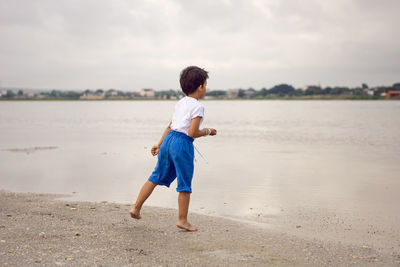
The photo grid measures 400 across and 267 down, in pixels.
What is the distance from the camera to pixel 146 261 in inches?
144

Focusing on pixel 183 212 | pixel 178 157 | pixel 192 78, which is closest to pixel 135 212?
pixel 183 212

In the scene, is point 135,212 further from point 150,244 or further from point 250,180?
point 250,180

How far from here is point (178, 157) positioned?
455 centimetres

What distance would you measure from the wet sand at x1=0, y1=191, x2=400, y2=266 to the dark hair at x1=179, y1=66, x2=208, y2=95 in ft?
5.27

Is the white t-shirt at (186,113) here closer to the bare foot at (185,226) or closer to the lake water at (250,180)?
the bare foot at (185,226)

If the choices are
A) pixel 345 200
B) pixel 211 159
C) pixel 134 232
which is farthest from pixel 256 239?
pixel 211 159

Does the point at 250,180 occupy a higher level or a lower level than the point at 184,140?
lower

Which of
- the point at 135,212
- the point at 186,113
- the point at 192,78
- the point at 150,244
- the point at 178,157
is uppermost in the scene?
the point at 192,78

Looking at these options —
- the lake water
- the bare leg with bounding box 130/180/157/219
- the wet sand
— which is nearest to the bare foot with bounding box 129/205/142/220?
the bare leg with bounding box 130/180/157/219

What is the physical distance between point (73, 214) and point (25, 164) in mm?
6189

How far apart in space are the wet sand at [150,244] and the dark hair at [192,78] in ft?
5.27

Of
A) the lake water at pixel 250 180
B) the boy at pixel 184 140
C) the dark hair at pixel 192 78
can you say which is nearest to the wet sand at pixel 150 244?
the boy at pixel 184 140

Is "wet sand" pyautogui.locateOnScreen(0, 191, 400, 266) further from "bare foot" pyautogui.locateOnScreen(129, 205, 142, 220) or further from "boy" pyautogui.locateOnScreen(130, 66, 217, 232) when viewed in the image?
"boy" pyautogui.locateOnScreen(130, 66, 217, 232)

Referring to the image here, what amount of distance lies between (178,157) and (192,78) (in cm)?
88
